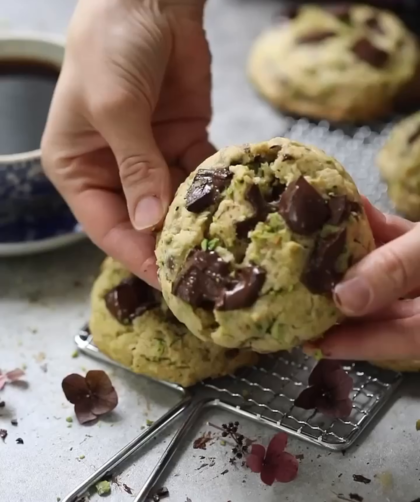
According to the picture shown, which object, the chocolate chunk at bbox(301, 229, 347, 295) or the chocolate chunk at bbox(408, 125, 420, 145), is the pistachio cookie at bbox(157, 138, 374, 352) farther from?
the chocolate chunk at bbox(408, 125, 420, 145)

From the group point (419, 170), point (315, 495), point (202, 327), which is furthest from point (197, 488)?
point (419, 170)

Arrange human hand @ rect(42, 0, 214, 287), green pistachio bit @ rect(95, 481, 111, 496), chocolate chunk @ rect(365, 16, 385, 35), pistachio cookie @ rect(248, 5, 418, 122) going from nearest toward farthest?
green pistachio bit @ rect(95, 481, 111, 496) → human hand @ rect(42, 0, 214, 287) → pistachio cookie @ rect(248, 5, 418, 122) → chocolate chunk @ rect(365, 16, 385, 35)

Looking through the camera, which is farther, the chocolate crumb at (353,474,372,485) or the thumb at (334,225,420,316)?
the chocolate crumb at (353,474,372,485)

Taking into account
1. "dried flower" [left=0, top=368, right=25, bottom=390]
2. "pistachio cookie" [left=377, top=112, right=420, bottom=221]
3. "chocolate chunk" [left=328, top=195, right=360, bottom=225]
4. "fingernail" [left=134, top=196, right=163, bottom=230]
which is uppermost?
"chocolate chunk" [left=328, top=195, right=360, bottom=225]

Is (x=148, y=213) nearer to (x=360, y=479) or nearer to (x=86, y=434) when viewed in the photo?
(x=86, y=434)

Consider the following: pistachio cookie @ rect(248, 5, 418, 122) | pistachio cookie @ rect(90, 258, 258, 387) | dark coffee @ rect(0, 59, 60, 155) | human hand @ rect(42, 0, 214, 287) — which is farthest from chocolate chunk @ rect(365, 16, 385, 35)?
pistachio cookie @ rect(90, 258, 258, 387)

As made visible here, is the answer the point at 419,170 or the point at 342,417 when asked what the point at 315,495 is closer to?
the point at 342,417

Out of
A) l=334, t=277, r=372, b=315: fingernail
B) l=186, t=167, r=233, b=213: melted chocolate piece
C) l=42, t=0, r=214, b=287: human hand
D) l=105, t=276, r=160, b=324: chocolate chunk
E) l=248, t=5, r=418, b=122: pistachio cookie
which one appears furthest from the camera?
l=248, t=5, r=418, b=122: pistachio cookie
